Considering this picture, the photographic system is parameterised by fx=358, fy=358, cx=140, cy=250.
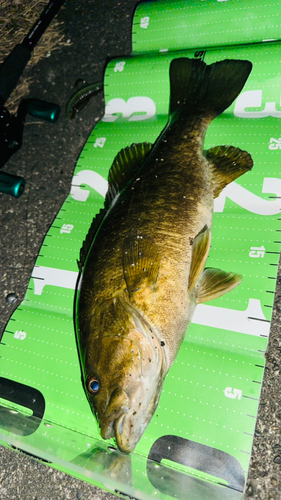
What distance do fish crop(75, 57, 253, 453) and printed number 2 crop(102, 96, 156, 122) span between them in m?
0.48

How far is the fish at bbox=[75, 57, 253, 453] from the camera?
A: 152cm

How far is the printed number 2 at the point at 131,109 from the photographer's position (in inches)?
100

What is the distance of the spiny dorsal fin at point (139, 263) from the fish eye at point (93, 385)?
40 cm

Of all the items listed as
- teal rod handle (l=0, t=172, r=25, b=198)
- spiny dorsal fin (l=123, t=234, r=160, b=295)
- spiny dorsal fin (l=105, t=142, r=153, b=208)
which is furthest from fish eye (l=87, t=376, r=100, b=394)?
teal rod handle (l=0, t=172, r=25, b=198)

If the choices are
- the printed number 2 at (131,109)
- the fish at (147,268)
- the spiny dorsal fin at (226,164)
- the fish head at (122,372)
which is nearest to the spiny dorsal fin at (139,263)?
the fish at (147,268)

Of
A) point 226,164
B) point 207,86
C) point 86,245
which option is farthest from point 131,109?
point 86,245

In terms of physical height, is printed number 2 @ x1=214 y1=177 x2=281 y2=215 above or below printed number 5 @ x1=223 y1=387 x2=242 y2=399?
above

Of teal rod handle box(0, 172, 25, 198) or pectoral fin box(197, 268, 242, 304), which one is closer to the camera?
pectoral fin box(197, 268, 242, 304)

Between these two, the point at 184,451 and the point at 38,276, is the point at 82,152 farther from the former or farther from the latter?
the point at 184,451

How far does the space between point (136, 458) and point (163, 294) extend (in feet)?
3.02

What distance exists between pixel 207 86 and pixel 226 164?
510mm

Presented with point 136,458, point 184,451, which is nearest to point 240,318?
point 184,451

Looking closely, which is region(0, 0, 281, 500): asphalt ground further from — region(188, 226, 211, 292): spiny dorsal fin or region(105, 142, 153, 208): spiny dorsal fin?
region(188, 226, 211, 292): spiny dorsal fin

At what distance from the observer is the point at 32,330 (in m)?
2.28
